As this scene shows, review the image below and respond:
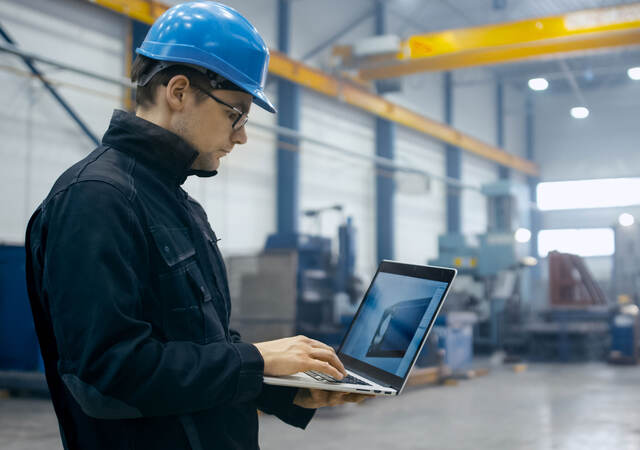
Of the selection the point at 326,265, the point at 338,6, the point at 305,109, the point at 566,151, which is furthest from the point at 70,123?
the point at 566,151

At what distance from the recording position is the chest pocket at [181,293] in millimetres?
1171

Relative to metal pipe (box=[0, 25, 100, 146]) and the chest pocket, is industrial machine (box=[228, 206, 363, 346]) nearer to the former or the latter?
metal pipe (box=[0, 25, 100, 146])

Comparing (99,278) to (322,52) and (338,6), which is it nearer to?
(322,52)

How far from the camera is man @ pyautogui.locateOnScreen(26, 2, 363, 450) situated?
3.44ft

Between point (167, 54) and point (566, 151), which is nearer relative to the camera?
point (167, 54)

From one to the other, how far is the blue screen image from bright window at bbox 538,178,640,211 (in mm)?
19459

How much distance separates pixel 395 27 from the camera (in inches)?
573

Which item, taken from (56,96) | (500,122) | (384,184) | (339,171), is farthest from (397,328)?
(500,122)

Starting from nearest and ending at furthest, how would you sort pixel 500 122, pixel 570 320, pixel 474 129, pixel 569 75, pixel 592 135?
pixel 570 320 < pixel 569 75 < pixel 474 129 < pixel 500 122 < pixel 592 135

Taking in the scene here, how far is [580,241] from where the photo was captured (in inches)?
781

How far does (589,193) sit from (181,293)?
20.4 metres

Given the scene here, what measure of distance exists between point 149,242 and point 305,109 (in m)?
11.0

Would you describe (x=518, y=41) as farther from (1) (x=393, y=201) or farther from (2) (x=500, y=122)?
(2) (x=500, y=122)

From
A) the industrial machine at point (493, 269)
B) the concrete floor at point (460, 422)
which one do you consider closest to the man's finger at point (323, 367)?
the concrete floor at point (460, 422)
